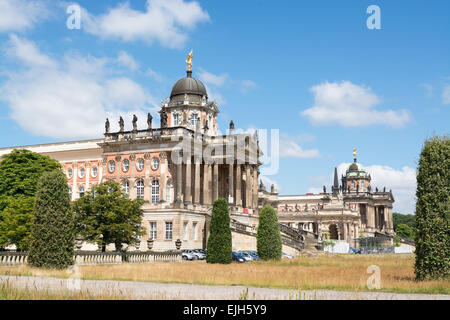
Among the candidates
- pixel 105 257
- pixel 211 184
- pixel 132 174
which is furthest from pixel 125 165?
pixel 105 257

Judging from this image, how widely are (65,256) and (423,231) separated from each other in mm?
18996

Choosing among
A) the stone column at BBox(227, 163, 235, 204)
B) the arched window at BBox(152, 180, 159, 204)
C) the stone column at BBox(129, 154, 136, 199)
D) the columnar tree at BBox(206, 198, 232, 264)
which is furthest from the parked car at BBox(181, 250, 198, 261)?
the stone column at BBox(227, 163, 235, 204)

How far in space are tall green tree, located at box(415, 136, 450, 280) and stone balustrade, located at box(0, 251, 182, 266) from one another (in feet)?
73.1

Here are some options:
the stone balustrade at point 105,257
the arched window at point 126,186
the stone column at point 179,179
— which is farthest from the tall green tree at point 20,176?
the stone column at point 179,179

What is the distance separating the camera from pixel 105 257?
3781 centimetres

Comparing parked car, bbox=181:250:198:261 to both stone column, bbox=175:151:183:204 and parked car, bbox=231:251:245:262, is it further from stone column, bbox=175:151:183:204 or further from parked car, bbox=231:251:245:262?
stone column, bbox=175:151:183:204

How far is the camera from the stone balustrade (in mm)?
33125

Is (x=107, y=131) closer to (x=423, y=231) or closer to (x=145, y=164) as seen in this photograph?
(x=145, y=164)

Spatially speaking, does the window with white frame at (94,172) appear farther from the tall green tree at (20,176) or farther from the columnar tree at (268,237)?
the columnar tree at (268,237)

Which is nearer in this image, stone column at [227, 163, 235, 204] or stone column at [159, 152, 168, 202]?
stone column at [159, 152, 168, 202]

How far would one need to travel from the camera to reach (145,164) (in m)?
60.2

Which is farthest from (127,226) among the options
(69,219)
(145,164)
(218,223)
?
(145,164)

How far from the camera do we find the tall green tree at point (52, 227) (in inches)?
1083

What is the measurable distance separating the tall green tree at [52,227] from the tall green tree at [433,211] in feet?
61.1
